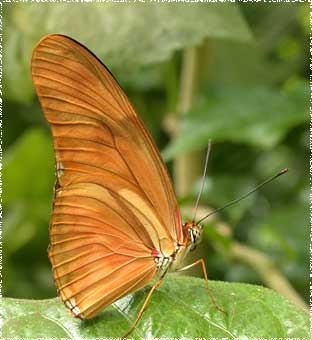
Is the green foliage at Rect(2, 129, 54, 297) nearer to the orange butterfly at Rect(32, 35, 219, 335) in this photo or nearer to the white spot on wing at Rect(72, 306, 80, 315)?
the orange butterfly at Rect(32, 35, 219, 335)

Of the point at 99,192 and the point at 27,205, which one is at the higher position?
the point at 99,192

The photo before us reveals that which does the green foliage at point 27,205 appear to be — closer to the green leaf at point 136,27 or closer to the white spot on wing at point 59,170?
the green leaf at point 136,27

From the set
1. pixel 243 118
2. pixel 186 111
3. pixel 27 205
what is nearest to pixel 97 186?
pixel 186 111

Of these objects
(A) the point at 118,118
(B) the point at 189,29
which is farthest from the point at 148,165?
(B) the point at 189,29

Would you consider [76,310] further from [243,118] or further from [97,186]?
[243,118]

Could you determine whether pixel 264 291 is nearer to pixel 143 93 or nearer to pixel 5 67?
pixel 5 67

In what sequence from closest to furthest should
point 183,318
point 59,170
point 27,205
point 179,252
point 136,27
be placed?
1. point 183,318
2. point 59,170
3. point 179,252
4. point 136,27
5. point 27,205

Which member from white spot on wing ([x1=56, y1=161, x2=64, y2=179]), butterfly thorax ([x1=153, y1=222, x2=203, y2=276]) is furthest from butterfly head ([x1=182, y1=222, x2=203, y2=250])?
white spot on wing ([x1=56, y1=161, x2=64, y2=179])

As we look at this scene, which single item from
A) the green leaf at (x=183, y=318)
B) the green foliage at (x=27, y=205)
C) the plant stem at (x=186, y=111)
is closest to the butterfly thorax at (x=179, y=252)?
the green leaf at (x=183, y=318)
